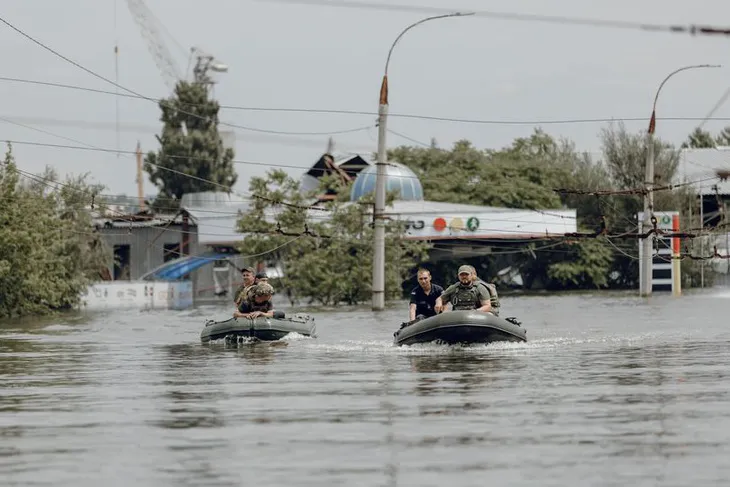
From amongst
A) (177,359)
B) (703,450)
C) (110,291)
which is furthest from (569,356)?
(110,291)

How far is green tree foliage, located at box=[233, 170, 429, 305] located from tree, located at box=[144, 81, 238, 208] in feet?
154

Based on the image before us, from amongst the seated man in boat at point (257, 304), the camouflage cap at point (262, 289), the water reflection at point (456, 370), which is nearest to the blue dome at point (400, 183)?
the seated man in boat at point (257, 304)

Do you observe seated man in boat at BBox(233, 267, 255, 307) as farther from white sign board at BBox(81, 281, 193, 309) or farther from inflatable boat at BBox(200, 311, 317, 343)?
white sign board at BBox(81, 281, 193, 309)

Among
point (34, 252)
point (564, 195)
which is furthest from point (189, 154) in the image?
point (34, 252)

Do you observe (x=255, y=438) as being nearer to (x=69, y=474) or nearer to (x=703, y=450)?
(x=69, y=474)

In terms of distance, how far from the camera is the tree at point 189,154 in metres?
127

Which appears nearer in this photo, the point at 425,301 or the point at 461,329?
the point at 461,329

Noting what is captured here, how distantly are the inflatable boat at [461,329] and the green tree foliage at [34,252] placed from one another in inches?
989

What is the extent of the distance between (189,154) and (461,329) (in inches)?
3801

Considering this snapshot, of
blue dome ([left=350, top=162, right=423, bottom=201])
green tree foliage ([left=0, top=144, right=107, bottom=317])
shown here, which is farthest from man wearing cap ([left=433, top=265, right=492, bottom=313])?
blue dome ([left=350, top=162, right=423, bottom=201])

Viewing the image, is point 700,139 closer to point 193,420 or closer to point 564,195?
point 564,195

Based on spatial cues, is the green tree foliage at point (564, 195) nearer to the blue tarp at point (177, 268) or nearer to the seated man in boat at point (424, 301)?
the blue tarp at point (177, 268)

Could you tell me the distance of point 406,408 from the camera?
61.7 ft

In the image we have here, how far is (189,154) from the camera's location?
125875 mm
